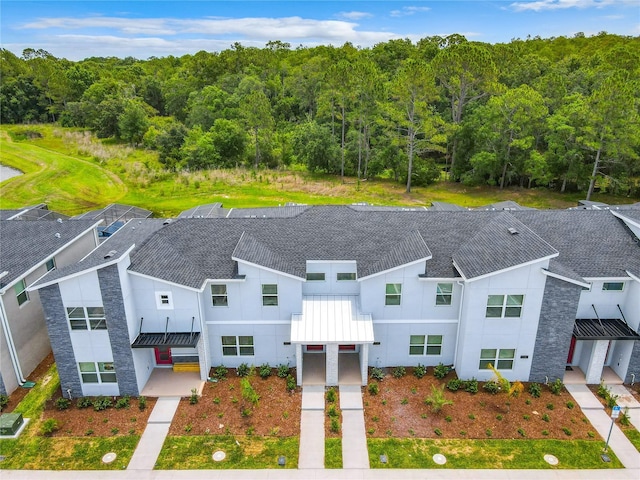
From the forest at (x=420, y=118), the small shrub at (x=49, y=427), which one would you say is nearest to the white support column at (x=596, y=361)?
the small shrub at (x=49, y=427)

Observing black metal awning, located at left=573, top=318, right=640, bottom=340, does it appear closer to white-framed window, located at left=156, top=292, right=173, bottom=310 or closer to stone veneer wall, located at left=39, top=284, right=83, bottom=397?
white-framed window, located at left=156, top=292, right=173, bottom=310

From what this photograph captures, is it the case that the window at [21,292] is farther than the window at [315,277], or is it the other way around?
the window at [315,277]

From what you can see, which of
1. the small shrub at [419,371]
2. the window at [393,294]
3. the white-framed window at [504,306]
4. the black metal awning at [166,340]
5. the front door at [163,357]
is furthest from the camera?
the front door at [163,357]

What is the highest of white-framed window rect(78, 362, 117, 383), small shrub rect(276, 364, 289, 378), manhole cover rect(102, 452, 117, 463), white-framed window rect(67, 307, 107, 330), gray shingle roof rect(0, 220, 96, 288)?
gray shingle roof rect(0, 220, 96, 288)

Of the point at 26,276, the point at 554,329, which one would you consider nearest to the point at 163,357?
the point at 26,276

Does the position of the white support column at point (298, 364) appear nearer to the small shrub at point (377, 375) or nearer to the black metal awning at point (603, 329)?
the small shrub at point (377, 375)

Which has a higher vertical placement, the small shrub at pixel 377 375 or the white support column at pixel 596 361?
the white support column at pixel 596 361

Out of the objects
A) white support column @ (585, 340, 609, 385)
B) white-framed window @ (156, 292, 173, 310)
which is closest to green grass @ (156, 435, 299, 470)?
white-framed window @ (156, 292, 173, 310)
